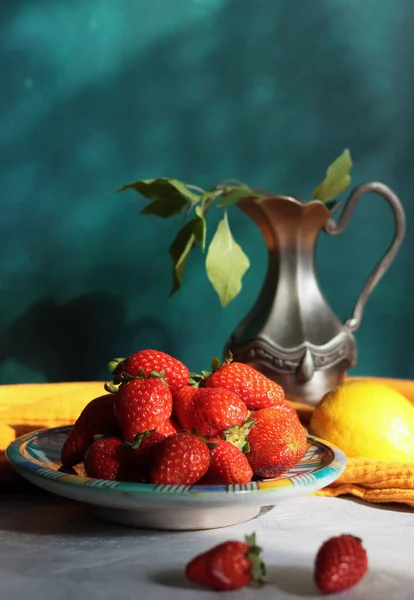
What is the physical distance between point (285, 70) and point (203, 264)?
0.39 meters

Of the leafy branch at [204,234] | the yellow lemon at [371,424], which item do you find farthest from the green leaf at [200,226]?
the yellow lemon at [371,424]

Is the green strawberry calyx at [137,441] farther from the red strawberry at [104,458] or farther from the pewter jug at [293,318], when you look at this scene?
the pewter jug at [293,318]

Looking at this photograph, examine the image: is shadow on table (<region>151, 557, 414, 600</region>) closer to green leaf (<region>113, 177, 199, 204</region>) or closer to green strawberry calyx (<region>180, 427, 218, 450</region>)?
green strawberry calyx (<region>180, 427, 218, 450</region>)

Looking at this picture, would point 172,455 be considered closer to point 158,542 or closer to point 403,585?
point 158,542

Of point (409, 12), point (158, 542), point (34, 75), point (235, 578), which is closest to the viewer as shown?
point (235, 578)

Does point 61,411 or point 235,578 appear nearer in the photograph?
point 235,578

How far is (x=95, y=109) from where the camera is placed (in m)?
1.43

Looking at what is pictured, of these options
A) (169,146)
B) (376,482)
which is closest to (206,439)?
(376,482)

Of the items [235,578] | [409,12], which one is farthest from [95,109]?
[235,578]

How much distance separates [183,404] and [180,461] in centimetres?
10

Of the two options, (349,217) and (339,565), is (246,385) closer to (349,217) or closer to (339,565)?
(339,565)

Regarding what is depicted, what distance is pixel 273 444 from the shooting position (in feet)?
2.31

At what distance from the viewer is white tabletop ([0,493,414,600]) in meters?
0.56

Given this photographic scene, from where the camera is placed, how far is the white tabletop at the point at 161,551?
1.85 feet
